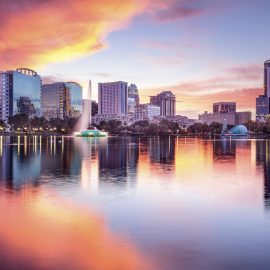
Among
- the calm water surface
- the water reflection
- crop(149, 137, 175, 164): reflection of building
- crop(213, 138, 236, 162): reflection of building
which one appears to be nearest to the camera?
Answer: the water reflection

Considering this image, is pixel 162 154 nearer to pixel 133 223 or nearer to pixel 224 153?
pixel 224 153

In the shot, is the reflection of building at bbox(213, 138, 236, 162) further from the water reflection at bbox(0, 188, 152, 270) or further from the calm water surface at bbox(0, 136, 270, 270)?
the water reflection at bbox(0, 188, 152, 270)

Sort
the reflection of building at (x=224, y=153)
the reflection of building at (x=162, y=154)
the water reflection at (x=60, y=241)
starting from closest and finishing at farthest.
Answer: the water reflection at (x=60, y=241) < the reflection of building at (x=162, y=154) < the reflection of building at (x=224, y=153)

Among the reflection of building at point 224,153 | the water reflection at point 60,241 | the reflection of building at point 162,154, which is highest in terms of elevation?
the reflection of building at point 162,154

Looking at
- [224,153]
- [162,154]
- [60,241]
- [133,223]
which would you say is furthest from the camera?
[224,153]

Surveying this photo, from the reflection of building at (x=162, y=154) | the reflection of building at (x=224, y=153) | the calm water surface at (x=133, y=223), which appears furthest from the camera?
the reflection of building at (x=224, y=153)

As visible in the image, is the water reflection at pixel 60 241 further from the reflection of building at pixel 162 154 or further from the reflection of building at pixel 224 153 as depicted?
the reflection of building at pixel 224 153

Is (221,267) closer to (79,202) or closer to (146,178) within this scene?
(79,202)

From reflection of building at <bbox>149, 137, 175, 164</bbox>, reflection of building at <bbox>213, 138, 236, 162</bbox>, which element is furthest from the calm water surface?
reflection of building at <bbox>213, 138, 236, 162</bbox>

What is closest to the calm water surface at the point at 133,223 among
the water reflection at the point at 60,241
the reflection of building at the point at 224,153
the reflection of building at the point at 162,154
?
the water reflection at the point at 60,241

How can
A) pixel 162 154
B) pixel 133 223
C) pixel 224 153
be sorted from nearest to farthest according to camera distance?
pixel 133 223, pixel 162 154, pixel 224 153

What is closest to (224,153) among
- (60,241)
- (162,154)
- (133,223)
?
(162,154)

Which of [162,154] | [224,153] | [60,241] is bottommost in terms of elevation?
[60,241]

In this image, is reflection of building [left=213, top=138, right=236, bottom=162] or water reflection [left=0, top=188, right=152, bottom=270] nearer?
water reflection [left=0, top=188, right=152, bottom=270]
